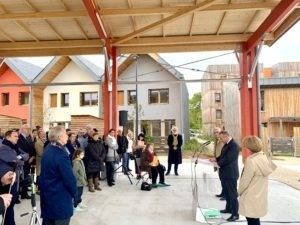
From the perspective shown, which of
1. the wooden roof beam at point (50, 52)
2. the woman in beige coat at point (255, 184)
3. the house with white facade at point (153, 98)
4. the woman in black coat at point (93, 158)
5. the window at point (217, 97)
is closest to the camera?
the woman in beige coat at point (255, 184)

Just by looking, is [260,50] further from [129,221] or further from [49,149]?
[49,149]

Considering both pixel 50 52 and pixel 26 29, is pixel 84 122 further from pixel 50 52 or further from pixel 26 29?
pixel 26 29

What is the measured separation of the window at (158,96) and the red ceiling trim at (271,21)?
→ 45.9 ft

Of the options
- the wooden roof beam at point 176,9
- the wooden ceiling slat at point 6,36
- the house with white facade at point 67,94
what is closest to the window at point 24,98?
the house with white facade at point 67,94

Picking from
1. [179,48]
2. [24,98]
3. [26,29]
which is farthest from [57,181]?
[24,98]

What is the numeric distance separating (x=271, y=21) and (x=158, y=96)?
16.6m

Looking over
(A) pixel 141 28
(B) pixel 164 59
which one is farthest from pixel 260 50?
(B) pixel 164 59

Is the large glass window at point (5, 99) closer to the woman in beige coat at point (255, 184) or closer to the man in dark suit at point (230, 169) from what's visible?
the man in dark suit at point (230, 169)

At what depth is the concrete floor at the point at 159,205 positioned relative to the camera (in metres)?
5.57

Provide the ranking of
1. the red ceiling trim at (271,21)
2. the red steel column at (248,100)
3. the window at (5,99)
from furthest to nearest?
the window at (5,99)
the red steel column at (248,100)
the red ceiling trim at (271,21)

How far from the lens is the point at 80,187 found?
6.35 meters

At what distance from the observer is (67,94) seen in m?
26.1

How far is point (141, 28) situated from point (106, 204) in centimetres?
524

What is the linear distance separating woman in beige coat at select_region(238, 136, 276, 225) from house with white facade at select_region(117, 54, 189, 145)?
1991 cm
